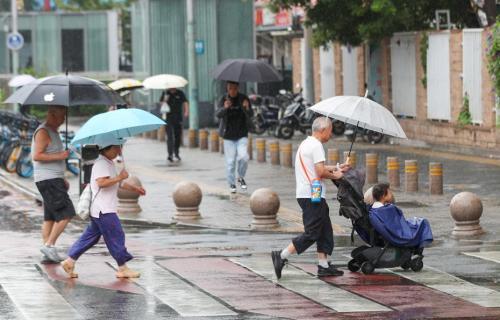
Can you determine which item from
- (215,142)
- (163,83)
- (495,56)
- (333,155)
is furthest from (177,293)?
(215,142)

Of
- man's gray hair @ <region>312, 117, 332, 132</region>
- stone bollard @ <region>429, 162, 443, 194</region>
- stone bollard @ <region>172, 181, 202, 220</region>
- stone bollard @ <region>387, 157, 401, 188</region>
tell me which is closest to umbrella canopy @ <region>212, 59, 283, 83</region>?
stone bollard @ <region>387, 157, 401, 188</region>

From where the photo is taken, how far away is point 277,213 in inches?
768

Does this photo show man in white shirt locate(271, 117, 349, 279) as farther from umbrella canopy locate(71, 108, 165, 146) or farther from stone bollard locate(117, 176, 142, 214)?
stone bollard locate(117, 176, 142, 214)

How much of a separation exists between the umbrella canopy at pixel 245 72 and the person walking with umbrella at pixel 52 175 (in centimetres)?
731

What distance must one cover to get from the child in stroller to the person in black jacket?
8508 mm

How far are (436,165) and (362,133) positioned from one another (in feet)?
43.5

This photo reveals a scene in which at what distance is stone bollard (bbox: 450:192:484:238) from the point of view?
1719cm

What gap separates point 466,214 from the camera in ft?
56.4

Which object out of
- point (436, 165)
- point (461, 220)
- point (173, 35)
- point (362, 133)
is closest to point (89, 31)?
point (173, 35)

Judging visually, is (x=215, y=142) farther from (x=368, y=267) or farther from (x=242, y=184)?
(x=368, y=267)

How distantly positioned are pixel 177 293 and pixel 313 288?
1.30 meters

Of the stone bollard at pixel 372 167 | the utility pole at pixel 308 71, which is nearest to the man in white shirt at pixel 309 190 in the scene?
the stone bollard at pixel 372 167

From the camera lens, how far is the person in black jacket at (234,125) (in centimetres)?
2281

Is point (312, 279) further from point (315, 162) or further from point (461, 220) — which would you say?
point (461, 220)
